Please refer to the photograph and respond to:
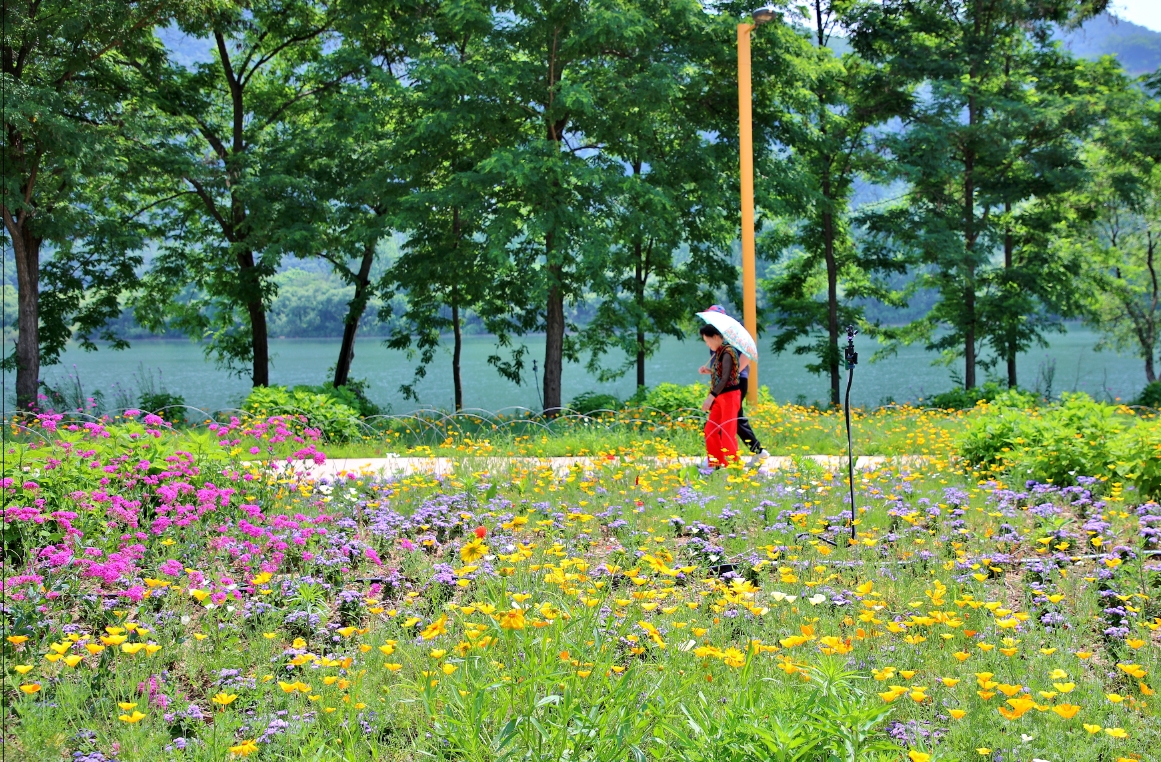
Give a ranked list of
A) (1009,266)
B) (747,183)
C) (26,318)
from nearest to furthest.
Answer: (747,183)
(26,318)
(1009,266)

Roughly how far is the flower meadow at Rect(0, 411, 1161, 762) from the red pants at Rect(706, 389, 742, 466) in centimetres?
100

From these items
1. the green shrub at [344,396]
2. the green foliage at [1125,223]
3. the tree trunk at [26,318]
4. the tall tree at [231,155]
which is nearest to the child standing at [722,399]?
the green shrub at [344,396]

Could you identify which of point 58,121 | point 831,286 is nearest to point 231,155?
point 58,121

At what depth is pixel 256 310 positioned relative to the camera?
59.9 feet

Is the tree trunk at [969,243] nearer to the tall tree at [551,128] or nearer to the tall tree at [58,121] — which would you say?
the tall tree at [551,128]

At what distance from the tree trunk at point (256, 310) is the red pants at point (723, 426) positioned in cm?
1218

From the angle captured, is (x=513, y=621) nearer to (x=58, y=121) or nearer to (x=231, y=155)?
(x=58, y=121)

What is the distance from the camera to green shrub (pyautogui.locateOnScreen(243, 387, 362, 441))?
1166 centimetres

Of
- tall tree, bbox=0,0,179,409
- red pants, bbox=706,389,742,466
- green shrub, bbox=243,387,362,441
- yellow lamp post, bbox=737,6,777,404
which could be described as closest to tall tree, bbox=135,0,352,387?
tall tree, bbox=0,0,179,409

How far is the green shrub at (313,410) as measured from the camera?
11664 millimetres

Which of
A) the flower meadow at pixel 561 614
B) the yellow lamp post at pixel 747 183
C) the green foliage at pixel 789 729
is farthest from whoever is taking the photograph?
the yellow lamp post at pixel 747 183

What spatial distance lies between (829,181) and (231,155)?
12.8 meters

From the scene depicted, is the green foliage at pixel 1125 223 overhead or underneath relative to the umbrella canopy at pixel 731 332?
overhead

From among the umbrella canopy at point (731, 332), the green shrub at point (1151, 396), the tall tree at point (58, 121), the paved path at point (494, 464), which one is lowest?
the paved path at point (494, 464)
